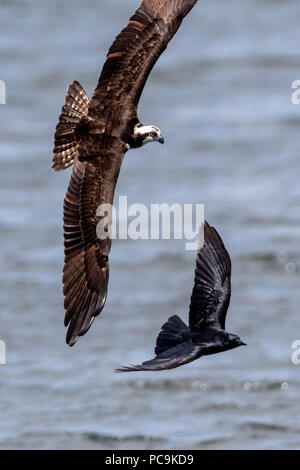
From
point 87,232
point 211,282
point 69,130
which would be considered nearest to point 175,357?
point 211,282

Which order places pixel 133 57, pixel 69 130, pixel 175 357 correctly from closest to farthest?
pixel 175 357
pixel 133 57
pixel 69 130

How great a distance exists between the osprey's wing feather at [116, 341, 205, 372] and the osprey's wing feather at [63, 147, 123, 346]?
860 mm

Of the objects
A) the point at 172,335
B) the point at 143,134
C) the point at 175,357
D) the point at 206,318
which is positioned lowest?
the point at 175,357

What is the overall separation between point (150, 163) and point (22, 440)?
1216 cm

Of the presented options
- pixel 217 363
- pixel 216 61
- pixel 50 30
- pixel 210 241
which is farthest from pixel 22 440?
pixel 50 30

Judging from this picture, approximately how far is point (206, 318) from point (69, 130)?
84.6 inches

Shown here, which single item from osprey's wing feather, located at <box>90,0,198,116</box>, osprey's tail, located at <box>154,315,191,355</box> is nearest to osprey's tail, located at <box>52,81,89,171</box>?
osprey's wing feather, located at <box>90,0,198,116</box>

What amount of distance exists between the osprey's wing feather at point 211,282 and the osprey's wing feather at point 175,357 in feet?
1.80

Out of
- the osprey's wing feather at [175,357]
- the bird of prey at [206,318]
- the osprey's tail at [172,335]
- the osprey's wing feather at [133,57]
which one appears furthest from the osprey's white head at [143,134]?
the osprey's wing feather at [175,357]

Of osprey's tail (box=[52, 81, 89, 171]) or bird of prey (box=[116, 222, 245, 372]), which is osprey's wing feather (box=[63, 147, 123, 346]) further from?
bird of prey (box=[116, 222, 245, 372])

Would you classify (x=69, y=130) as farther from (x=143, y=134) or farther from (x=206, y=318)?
(x=206, y=318)

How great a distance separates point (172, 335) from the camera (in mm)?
13062

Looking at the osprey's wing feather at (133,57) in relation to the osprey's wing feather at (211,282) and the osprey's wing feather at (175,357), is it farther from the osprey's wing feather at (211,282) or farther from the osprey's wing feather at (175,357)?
the osprey's wing feather at (175,357)

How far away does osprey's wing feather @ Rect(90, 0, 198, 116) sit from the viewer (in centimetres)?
1355
